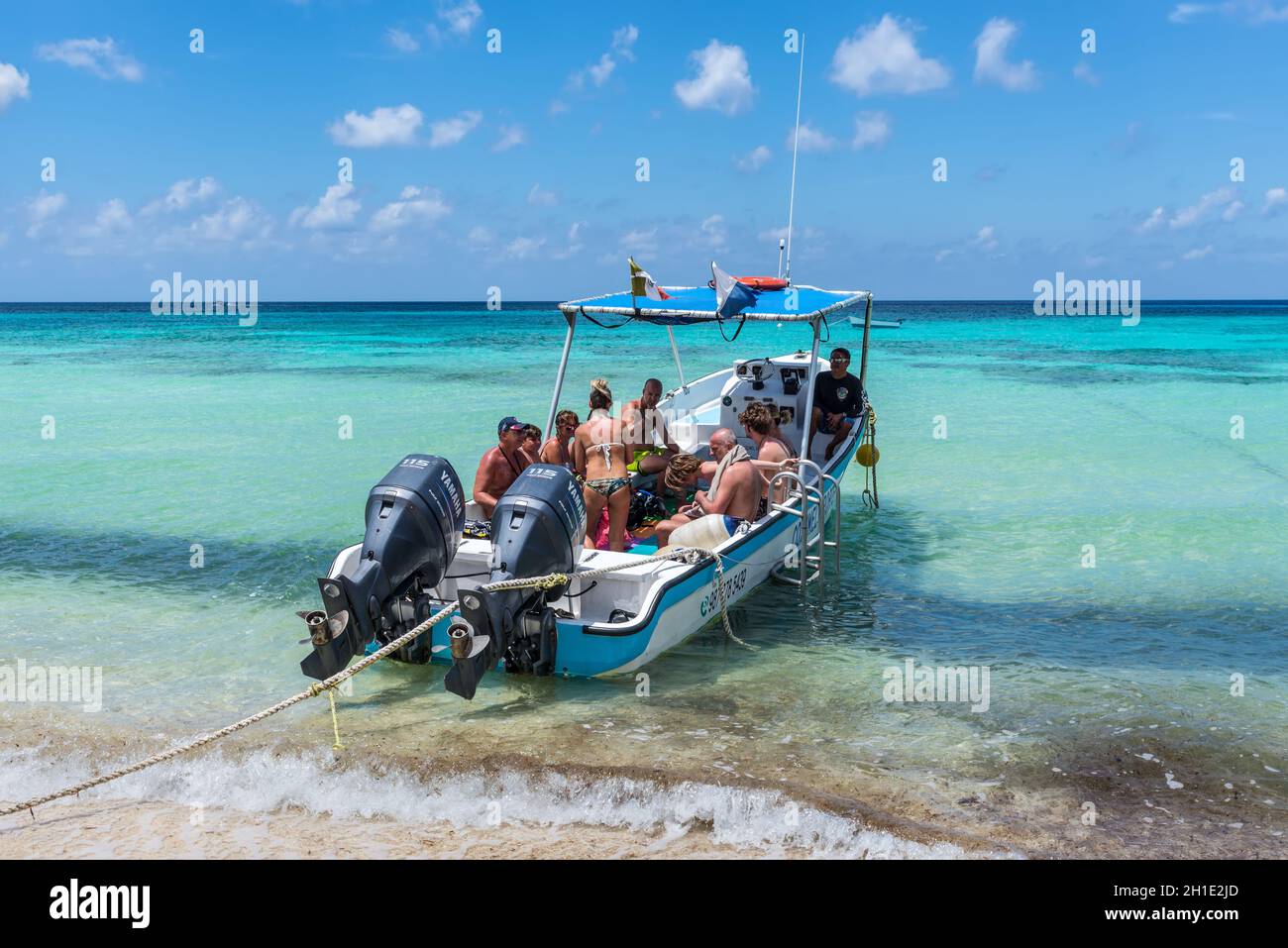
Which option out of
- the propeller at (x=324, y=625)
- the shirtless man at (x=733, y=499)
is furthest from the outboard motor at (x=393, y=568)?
the shirtless man at (x=733, y=499)

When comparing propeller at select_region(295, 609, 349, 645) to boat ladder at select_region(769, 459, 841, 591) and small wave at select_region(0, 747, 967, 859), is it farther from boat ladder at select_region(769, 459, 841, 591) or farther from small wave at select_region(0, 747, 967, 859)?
boat ladder at select_region(769, 459, 841, 591)

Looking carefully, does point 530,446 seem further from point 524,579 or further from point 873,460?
point 873,460

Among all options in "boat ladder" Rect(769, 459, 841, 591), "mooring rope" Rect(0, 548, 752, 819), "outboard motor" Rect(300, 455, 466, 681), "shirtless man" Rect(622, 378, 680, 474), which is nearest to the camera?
"mooring rope" Rect(0, 548, 752, 819)

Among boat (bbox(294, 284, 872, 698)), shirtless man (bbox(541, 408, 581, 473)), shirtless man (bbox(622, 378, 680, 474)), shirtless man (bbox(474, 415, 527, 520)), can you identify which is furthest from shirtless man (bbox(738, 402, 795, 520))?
shirtless man (bbox(474, 415, 527, 520))

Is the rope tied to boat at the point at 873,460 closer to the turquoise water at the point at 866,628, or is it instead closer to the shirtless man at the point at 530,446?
the turquoise water at the point at 866,628

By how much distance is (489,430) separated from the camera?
62.1 ft

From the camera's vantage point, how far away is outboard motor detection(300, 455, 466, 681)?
18.8ft

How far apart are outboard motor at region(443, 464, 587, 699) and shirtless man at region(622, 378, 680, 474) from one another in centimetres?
259

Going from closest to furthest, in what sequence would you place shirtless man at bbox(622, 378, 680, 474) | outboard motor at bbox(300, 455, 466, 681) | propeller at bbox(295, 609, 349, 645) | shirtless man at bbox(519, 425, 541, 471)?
1. propeller at bbox(295, 609, 349, 645)
2. outboard motor at bbox(300, 455, 466, 681)
3. shirtless man at bbox(519, 425, 541, 471)
4. shirtless man at bbox(622, 378, 680, 474)
